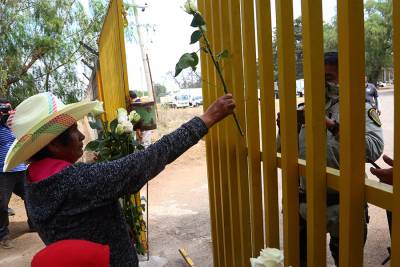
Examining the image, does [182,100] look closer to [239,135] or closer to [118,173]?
[239,135]

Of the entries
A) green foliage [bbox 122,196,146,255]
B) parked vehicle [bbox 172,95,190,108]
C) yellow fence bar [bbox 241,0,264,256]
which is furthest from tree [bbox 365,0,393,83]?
parked vehicle [bbox 172,95,190,108]

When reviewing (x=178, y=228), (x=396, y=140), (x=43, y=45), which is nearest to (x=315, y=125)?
(x=396, y=140)

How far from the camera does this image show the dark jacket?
151 centimetres

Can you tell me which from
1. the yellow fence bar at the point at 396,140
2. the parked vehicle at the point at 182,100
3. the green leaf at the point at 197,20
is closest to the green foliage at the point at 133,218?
the green leaf at the point at 197,20

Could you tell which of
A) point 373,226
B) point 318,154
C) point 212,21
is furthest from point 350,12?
point 373,226

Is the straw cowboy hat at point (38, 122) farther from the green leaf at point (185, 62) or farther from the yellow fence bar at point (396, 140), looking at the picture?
the yellow fence bar at point (396, 140)

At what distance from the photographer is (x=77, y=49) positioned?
1300 centimetres

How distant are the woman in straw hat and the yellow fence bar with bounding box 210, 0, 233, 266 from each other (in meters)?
0.56

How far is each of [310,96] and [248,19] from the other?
0.58 metres

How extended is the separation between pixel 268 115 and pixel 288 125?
0.57ft

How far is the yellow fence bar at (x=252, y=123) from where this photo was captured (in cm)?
178

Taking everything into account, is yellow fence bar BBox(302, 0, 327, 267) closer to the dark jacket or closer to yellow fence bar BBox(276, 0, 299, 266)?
yellow fence bar BBox(276, 0, 299, 266)

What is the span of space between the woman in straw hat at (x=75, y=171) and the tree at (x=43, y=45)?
10.9 m

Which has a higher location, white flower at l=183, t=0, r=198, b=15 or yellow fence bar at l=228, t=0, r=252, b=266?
white flower at l=183, t=0, r=198, b=15
